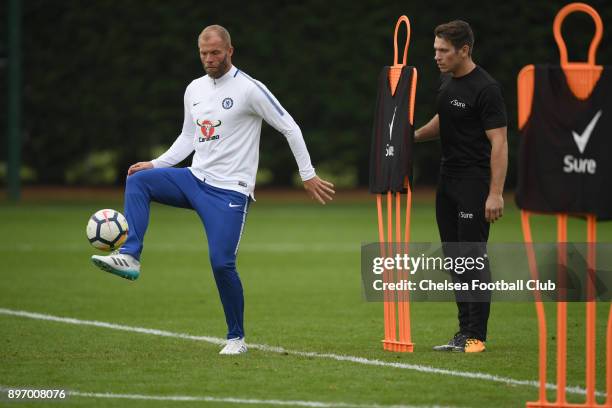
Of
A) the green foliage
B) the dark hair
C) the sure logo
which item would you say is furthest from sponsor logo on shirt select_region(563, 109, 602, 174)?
the green foliage

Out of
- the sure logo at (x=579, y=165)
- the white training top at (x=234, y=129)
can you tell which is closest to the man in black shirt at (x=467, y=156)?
the white training top at (x=234, y=129)

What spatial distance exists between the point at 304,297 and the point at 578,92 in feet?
22.1

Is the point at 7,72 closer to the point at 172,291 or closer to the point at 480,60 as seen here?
the point at 480,60

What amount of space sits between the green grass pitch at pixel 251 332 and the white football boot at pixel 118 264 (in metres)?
0.65

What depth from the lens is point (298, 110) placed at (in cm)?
3173

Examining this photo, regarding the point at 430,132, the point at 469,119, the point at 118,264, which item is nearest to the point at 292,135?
the point at 430,132

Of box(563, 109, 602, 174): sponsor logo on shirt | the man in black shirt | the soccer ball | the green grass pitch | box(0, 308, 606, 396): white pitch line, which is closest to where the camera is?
box(563, 109, 602, 174): sponsor logo on shirt

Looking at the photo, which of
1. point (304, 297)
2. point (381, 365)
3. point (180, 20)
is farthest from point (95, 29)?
point (381, 365)

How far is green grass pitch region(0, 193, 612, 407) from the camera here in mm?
6457

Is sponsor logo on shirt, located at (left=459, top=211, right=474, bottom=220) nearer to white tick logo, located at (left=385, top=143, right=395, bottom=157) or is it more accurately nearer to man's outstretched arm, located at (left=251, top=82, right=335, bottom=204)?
white tick logo, located at (left=385, top=143, right=395, bottom=157)

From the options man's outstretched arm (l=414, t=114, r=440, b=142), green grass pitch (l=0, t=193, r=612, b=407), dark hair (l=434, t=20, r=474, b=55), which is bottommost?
green grass pitch (l=0, t=193, r=612, b=407)

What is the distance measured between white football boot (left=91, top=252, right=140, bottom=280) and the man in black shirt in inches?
96.2

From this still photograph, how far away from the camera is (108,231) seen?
740 centimetres

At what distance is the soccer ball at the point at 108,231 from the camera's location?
7398 mm
